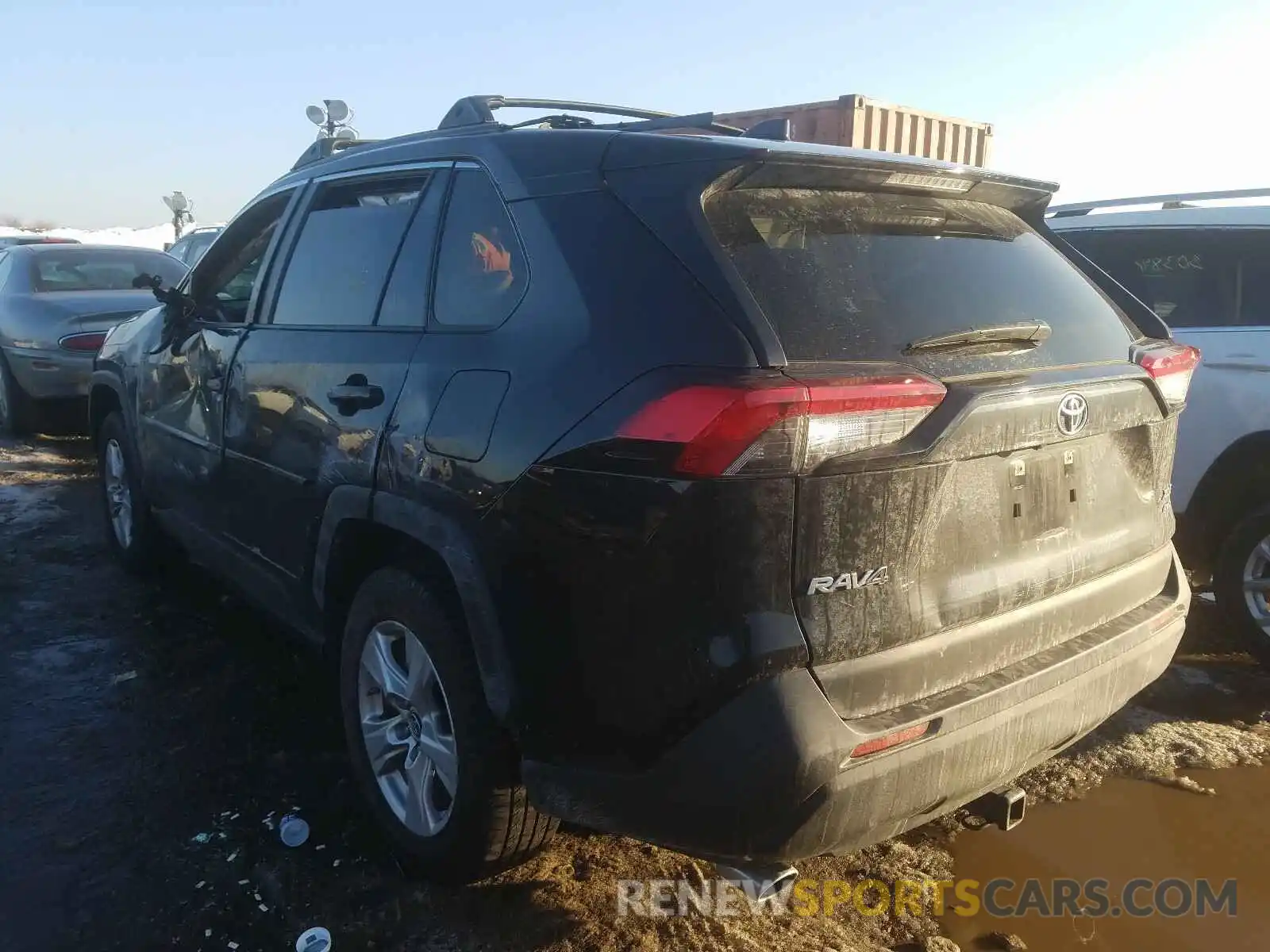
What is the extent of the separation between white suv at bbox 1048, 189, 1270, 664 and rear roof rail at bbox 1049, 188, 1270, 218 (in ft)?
0.03

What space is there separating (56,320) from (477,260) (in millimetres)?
7083

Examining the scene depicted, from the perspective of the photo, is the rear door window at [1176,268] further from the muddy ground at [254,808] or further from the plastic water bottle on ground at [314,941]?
the plastic water bottle on ground at [314,941]

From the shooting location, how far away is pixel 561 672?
2072 millimetres

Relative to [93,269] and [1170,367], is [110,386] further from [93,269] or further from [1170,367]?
[93,269]

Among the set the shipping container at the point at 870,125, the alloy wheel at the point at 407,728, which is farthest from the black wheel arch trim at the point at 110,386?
the shipping container at the point at 870,125

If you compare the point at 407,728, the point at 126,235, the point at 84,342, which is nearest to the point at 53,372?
the point at 84,342

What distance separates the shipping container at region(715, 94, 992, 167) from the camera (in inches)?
383

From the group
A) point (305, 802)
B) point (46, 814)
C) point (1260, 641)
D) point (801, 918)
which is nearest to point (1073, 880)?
point (801, 918)

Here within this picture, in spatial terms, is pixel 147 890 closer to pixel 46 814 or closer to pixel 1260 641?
pixel 46 814

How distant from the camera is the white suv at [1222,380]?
13.5ft

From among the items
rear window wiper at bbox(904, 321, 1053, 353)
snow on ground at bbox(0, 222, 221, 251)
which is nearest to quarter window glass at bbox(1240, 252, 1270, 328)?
rear window wiper at bbox(904, 321, 1053, 353)

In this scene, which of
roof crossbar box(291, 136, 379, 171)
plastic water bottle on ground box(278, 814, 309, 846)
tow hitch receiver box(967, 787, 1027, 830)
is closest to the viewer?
tow hitch receiver box(967, 787, 1027, 830)

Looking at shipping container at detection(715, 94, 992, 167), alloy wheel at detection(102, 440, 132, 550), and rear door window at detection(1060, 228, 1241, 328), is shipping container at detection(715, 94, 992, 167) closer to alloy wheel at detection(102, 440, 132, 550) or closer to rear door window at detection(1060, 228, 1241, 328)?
rear door window at detection(1060, 228, 1241, 328)

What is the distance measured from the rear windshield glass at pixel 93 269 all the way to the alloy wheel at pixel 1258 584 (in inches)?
321
